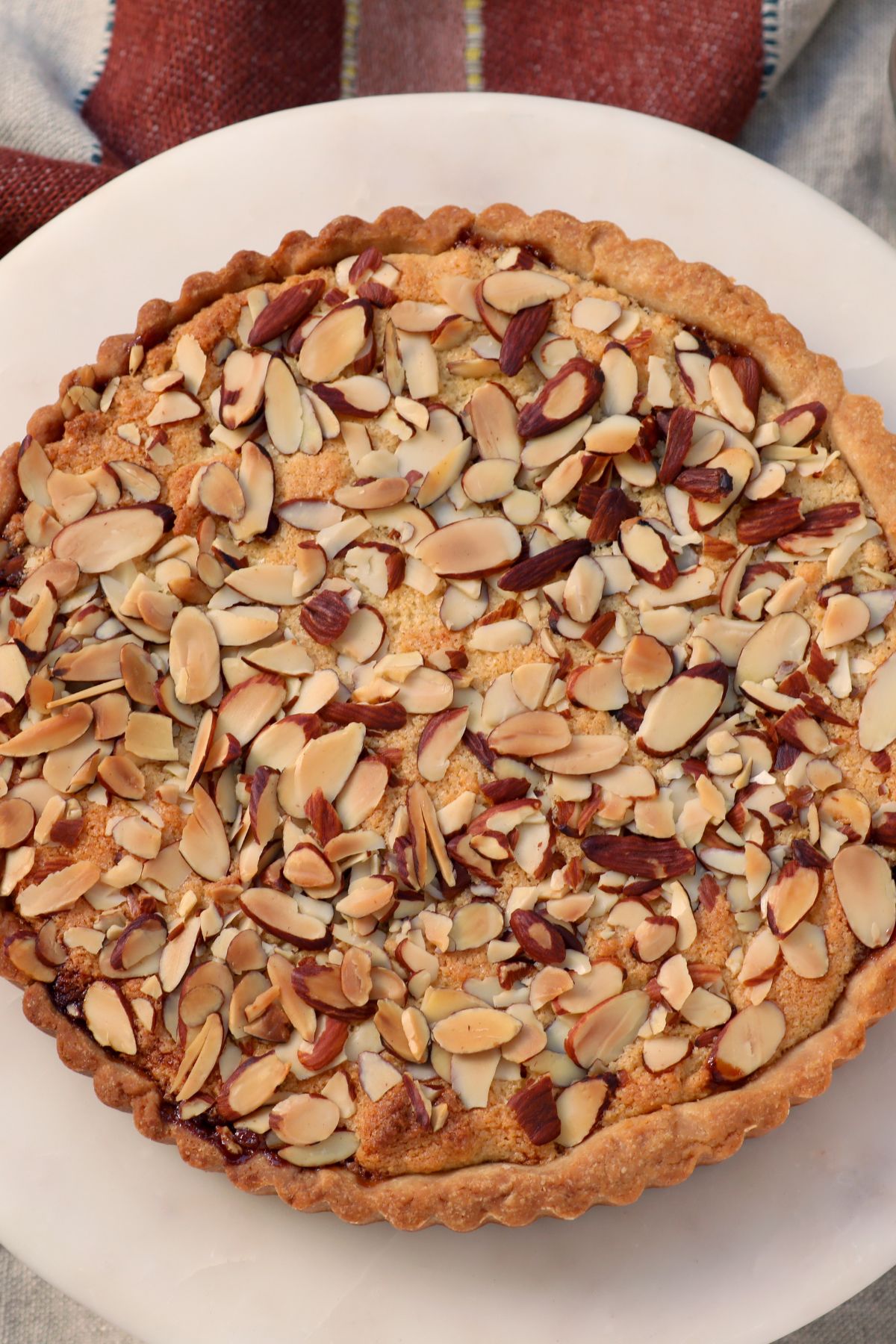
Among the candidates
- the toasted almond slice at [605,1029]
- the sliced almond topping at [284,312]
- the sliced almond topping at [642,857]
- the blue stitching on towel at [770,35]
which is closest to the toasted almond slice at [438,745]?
the sliced almond topping at [642,857]

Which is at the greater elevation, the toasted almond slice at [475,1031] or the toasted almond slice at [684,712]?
the toasted almond slice at [684,712]

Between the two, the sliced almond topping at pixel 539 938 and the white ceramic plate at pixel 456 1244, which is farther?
the white ceramic plate at pixel 456 1244

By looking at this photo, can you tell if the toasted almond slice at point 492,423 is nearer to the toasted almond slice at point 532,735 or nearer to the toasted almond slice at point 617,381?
the toasted almond slice at point 617,381

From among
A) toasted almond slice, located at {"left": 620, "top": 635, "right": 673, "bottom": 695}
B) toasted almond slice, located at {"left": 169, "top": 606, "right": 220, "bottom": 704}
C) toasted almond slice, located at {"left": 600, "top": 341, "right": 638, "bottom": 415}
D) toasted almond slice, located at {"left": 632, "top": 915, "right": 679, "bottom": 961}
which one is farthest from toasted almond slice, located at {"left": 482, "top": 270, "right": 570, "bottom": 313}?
toasted almond slice, located at {"left": 632, "top": 915, "right": 679, "bottom": 961}

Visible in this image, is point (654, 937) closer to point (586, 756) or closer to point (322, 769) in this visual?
point (586, 756)

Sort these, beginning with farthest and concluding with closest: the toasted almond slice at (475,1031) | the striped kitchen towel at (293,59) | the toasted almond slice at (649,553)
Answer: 1. the striped kitchen towel at (293,59)
2. the toasted almond slice at (649,553)
3. the toasted almond slice at (475,1031)

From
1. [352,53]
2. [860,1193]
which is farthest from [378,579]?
[352,53]

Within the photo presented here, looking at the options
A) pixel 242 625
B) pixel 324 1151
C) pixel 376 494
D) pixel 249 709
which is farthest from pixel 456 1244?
pixel 376 494

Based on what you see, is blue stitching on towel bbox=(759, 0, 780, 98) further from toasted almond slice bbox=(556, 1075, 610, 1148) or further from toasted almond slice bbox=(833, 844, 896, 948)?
toasted almond slice bbox=(556, 1075, 610, 1148)
